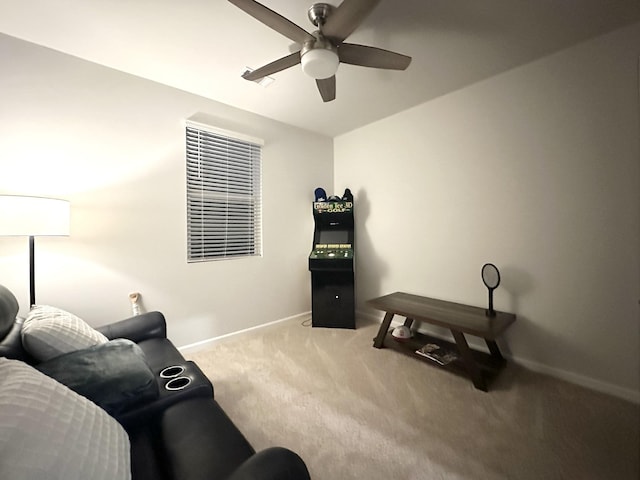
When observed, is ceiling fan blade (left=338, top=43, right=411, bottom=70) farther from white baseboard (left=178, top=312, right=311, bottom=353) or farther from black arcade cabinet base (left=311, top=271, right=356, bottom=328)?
white baseboard (left=178, top=312, right=311, bottom=353)

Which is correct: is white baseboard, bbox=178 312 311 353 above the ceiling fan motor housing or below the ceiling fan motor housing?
below

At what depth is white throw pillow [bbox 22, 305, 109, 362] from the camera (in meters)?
1.05

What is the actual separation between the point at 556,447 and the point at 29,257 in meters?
3.41

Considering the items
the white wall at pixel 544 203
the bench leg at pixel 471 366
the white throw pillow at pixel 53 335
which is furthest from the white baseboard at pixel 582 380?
the white throw pillow at pixel 53 335

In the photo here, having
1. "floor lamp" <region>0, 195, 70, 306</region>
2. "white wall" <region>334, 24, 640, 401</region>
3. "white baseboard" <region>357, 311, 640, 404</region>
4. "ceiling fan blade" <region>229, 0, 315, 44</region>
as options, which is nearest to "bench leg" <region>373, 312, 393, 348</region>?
"white wall" <region>334, 24, 640, 401</region>

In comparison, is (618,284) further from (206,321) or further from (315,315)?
(206,321)

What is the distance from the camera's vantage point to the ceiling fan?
1.25 meters

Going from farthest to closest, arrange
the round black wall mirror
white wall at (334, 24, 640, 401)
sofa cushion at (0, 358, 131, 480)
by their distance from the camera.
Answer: the round black wall mirror < white wall at (334, 24, 640, 401) < sofa cushion at (0, 358, 131, 480)

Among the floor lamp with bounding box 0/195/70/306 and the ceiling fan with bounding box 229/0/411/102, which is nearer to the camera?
the ceiling fan with bounding box 229/0/411/102

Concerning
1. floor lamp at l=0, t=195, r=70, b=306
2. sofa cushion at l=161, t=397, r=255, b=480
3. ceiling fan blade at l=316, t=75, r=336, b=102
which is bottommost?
sofa cushion at l=161, t=397, r=255, b=480

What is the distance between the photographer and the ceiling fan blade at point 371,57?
1.50 meters

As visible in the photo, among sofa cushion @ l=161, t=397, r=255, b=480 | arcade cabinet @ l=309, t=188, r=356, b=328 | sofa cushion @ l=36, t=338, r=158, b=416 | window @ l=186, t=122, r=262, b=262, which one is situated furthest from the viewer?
arcade cabinet @ l=309, t=188, r=356, b=328

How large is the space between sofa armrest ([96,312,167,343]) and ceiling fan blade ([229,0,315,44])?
205cm

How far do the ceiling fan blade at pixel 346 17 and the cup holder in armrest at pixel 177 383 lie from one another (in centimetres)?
200
